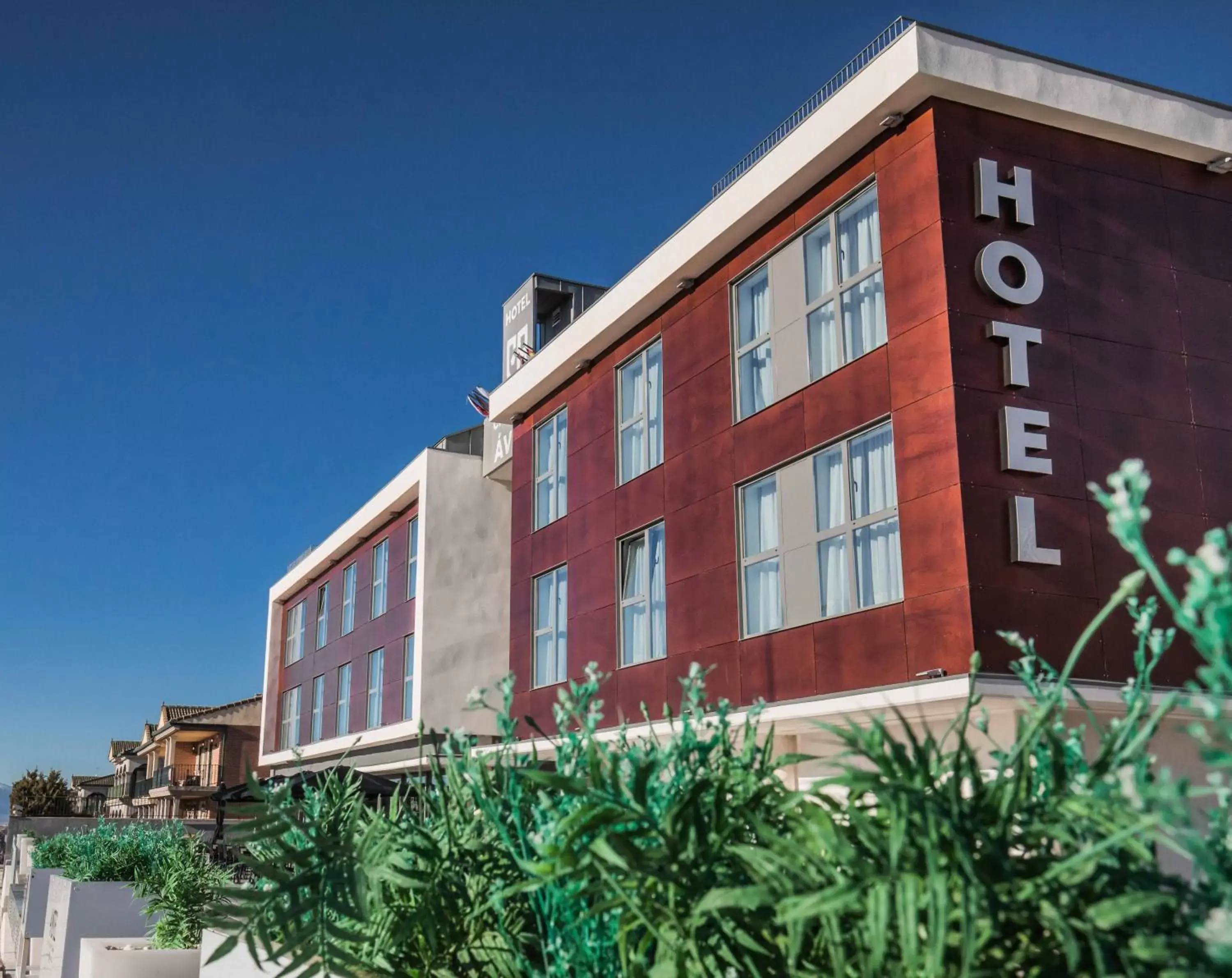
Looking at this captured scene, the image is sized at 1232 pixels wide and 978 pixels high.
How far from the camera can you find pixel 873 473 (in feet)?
44.7

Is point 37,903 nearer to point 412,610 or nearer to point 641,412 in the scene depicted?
point 641,412

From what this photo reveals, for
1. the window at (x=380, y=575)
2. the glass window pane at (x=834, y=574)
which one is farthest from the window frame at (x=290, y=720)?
the glass window pane at (x=834, y=574)

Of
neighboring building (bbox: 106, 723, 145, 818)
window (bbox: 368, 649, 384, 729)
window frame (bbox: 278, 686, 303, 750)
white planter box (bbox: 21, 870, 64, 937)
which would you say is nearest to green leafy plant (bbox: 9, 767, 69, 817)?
neighboring building (bbox: 106, 723, 145, 818)

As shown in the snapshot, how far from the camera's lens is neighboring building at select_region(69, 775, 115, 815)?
8875 cm

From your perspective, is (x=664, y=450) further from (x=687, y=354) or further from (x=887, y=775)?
(x=887, y=775)

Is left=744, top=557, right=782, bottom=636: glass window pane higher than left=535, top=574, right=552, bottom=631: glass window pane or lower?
lower

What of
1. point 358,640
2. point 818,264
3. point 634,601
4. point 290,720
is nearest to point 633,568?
point 634,601

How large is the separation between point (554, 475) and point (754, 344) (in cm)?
661

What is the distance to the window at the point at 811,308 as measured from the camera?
14.2 metres

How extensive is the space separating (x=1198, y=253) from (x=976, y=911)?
1445 cm

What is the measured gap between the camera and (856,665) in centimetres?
1330

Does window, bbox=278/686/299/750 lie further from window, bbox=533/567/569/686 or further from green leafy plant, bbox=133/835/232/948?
green leafy plant, bbox=133/835/232/948

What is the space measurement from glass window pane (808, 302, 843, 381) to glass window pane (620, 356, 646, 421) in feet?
14.1

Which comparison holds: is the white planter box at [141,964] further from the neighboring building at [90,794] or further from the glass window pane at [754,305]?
the neighboring building at [90,794]
